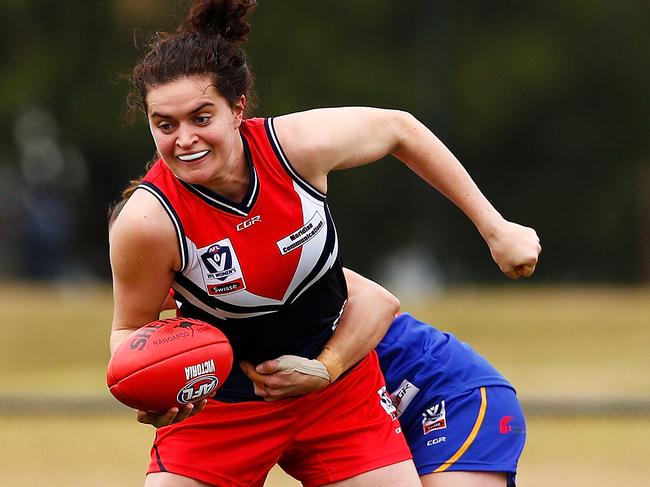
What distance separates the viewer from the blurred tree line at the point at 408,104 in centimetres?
2084

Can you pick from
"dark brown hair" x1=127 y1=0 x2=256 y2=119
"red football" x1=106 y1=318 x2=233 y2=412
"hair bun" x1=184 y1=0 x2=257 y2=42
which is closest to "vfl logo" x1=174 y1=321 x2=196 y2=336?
"red football" x1=106 y1=318 x2=233 y2=412

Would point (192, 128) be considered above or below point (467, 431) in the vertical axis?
above

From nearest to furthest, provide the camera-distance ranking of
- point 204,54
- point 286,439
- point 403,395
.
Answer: point 204,54 < point 286,439 < point 403,395

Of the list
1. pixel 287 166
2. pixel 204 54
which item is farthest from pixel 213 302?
pixel 204 54

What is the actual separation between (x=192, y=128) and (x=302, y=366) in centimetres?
85

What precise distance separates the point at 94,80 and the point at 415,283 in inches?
283

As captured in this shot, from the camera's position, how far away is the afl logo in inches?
147

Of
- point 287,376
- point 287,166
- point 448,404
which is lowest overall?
point 448,404

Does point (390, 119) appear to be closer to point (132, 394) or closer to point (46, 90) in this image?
point (132, 394)

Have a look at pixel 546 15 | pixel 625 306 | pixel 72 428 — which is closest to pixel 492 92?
pixel 546 15

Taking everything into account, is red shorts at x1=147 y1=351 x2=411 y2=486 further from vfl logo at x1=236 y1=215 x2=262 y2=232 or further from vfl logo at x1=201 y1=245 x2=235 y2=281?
vfl logo at x1=236 y1=215 x2=262 y2=232

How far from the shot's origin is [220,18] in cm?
397

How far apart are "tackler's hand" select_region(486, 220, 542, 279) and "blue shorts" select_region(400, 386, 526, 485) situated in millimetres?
555

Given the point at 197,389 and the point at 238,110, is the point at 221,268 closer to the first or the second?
the point at 197,389
